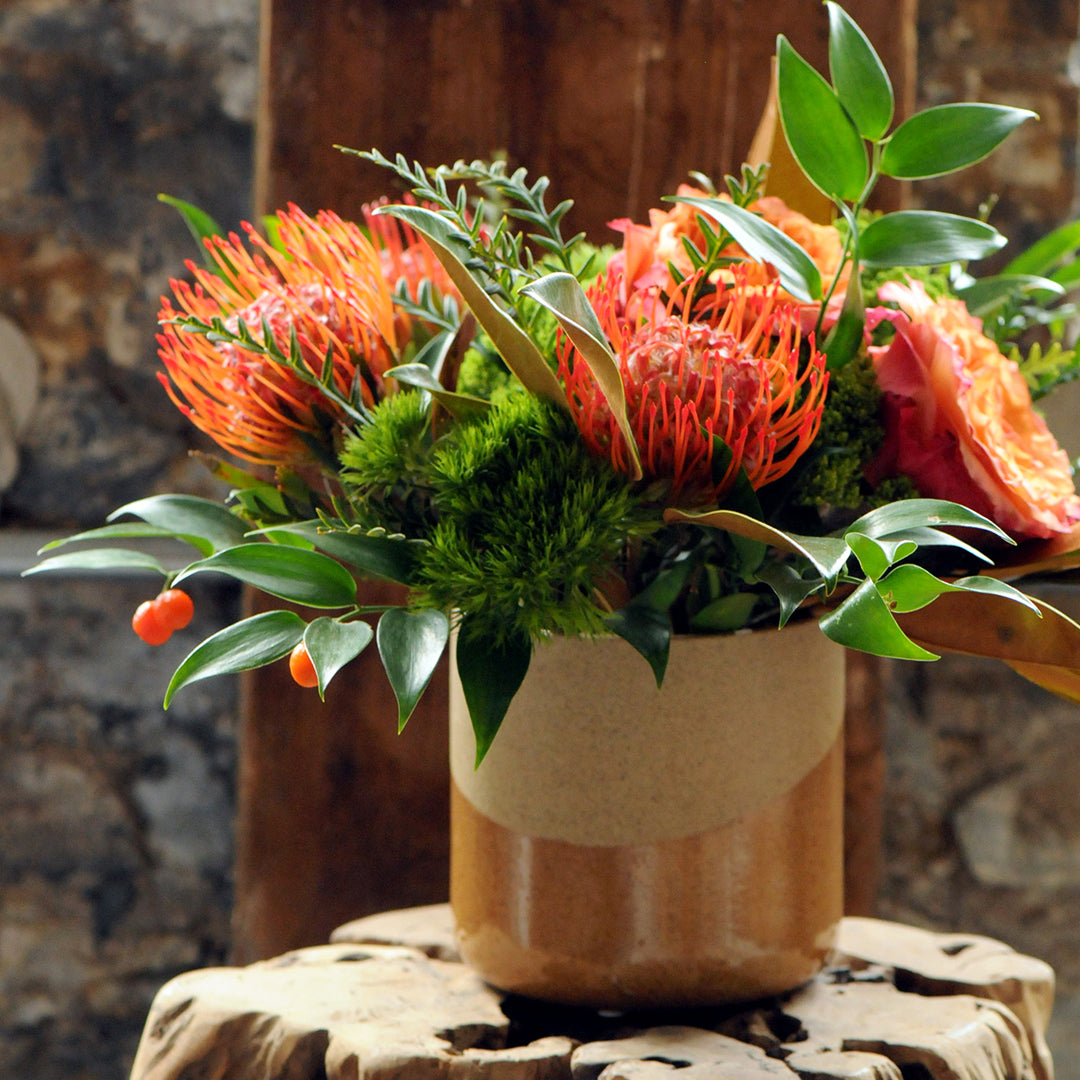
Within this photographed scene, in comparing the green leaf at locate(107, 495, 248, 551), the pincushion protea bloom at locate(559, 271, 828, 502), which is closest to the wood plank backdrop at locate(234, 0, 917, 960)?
the green leaf at locate(107, 495, 248, 551)

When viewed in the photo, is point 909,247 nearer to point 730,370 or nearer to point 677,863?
point 730,370

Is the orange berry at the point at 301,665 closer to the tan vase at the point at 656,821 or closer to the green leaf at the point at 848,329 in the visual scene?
the tan vase at the point at 656,821

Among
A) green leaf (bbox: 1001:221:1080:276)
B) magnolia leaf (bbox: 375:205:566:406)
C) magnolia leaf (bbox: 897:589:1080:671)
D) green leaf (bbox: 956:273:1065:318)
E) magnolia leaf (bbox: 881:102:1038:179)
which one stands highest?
magnolia leaf (bbox: 881:102:1038:179)

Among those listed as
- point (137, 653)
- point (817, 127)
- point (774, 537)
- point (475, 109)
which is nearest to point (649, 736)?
point (774, 537)

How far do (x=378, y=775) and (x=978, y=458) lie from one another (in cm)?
52

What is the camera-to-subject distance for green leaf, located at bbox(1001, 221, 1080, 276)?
0.57 metres

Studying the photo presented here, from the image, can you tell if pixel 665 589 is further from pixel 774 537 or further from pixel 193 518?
pixel 193 518

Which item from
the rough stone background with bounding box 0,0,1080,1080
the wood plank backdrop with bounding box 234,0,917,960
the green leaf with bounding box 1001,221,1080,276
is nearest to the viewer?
the green leaf with bounding box 1001,221,1080,276

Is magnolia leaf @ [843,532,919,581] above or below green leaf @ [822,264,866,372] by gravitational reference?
below

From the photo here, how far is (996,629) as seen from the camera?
46cm

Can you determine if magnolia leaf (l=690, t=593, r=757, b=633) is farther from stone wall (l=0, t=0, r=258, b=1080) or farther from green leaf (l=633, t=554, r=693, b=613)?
stone wall (l=0, t=0, r=258, b=1080)

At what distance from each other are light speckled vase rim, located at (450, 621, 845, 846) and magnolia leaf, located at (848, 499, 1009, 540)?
12 centimetres

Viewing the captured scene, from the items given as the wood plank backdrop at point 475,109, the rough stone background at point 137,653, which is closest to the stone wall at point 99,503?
the rough stone background at point 137,653

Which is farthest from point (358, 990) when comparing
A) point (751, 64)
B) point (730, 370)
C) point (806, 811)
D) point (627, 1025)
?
point (751, 64)
